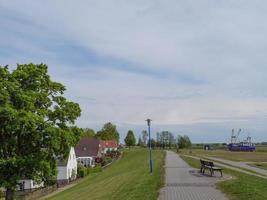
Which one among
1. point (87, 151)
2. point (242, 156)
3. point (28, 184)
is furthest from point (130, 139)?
point (28, 184)

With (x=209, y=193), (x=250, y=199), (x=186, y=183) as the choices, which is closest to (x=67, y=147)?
(x=186, y=183)

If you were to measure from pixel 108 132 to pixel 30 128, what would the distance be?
12347 centimetres

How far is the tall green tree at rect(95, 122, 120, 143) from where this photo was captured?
500 ft

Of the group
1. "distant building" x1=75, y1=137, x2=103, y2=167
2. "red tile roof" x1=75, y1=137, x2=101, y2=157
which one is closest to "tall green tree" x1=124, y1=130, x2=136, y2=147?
"distant building" x1=75, y1=137, x2=103, y2=167

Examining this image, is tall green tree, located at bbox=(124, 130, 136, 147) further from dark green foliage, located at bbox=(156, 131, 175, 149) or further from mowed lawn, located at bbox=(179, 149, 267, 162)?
mowed lawn, located at bbox=(179, 149, 267, 162)

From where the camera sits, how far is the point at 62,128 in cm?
3309

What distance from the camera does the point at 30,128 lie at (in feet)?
98.3

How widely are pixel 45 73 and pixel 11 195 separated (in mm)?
8845

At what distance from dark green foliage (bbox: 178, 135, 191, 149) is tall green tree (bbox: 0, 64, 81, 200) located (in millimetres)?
108946

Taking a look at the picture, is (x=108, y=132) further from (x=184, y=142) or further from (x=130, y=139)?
(x=184, y=142)

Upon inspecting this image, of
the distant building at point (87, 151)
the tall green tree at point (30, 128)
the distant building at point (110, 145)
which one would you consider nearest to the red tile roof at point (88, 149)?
the distant building at point (87, 151)

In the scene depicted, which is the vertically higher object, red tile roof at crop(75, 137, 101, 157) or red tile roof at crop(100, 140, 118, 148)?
red tile roof at crop(100, 140, 118, 148)

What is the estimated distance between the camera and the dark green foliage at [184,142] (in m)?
141

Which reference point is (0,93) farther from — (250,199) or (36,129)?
(250,199)
